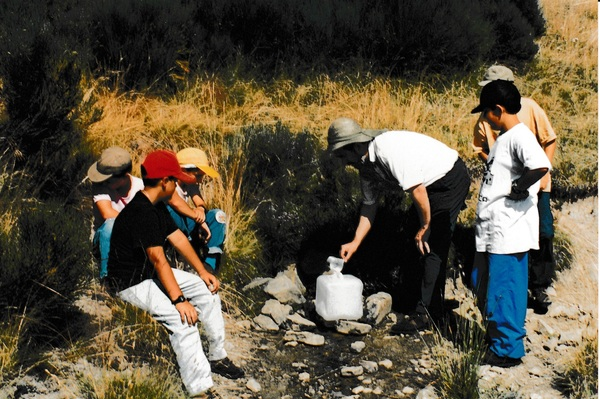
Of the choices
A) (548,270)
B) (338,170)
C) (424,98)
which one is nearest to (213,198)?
(338,170)

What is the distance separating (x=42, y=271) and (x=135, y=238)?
0.97m

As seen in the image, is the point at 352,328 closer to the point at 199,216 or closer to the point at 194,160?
the point at 199,216

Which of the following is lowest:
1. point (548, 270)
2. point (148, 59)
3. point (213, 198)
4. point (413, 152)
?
point (548, 270)

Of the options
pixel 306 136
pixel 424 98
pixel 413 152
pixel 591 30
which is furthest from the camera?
pixel 591 30

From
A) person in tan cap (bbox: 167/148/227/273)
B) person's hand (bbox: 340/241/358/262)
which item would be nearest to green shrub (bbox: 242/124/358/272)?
person in tan cap (bbox: 167/148/227/273)

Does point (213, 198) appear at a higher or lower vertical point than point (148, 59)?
lower

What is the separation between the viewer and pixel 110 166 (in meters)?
4.91

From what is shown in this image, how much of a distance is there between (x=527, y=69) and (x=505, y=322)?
6.85 metres

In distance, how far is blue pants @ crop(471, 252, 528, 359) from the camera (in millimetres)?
4570

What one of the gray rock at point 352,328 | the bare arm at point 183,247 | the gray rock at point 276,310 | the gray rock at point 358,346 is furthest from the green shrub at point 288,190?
the bare arm at point 183,247

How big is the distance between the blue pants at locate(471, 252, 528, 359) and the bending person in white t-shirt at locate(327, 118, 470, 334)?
18.7 inches

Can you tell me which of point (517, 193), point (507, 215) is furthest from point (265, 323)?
point (517, 193)

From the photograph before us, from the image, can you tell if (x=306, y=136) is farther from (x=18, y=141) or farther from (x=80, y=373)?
(x=80, y=373)

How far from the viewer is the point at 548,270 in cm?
569
